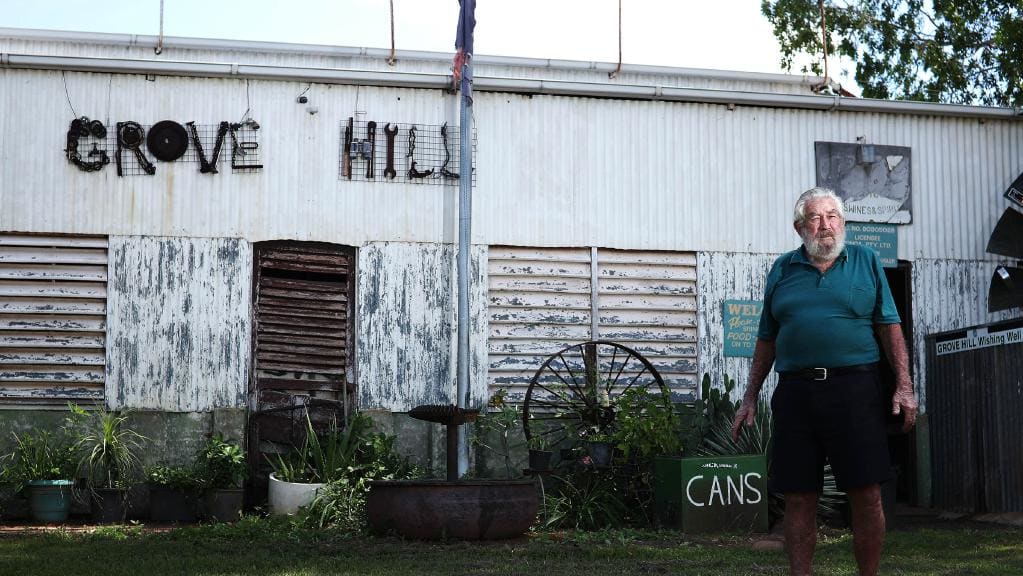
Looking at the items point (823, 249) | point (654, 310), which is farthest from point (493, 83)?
point (823, 249)

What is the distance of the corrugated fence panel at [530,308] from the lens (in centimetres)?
995

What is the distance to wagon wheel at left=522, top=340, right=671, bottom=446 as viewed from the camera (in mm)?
9500

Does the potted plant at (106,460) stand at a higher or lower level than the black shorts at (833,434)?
lower

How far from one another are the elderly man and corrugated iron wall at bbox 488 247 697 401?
5.15m

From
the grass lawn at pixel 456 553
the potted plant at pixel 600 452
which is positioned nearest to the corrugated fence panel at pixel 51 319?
the grass lawn at pixel 456 553

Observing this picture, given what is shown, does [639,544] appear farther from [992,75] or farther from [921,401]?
[992,75]

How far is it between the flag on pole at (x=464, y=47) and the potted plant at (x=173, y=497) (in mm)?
4010

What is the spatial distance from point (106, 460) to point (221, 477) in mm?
923

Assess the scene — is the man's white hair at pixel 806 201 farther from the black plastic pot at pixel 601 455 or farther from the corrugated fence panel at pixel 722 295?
the corrugated fence panel at pixel 722 295

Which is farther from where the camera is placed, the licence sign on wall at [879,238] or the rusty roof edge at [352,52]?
the rusty roof edge at [352,52]

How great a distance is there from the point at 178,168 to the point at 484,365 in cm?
312

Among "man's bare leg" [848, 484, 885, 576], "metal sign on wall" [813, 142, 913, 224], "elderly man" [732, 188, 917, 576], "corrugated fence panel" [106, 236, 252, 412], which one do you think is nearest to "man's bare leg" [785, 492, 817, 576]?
"elderly man" [732, 188, 917, 576]

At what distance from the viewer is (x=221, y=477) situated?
9.10m

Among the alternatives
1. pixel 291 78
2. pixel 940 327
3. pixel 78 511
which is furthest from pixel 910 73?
pixel 78 511
